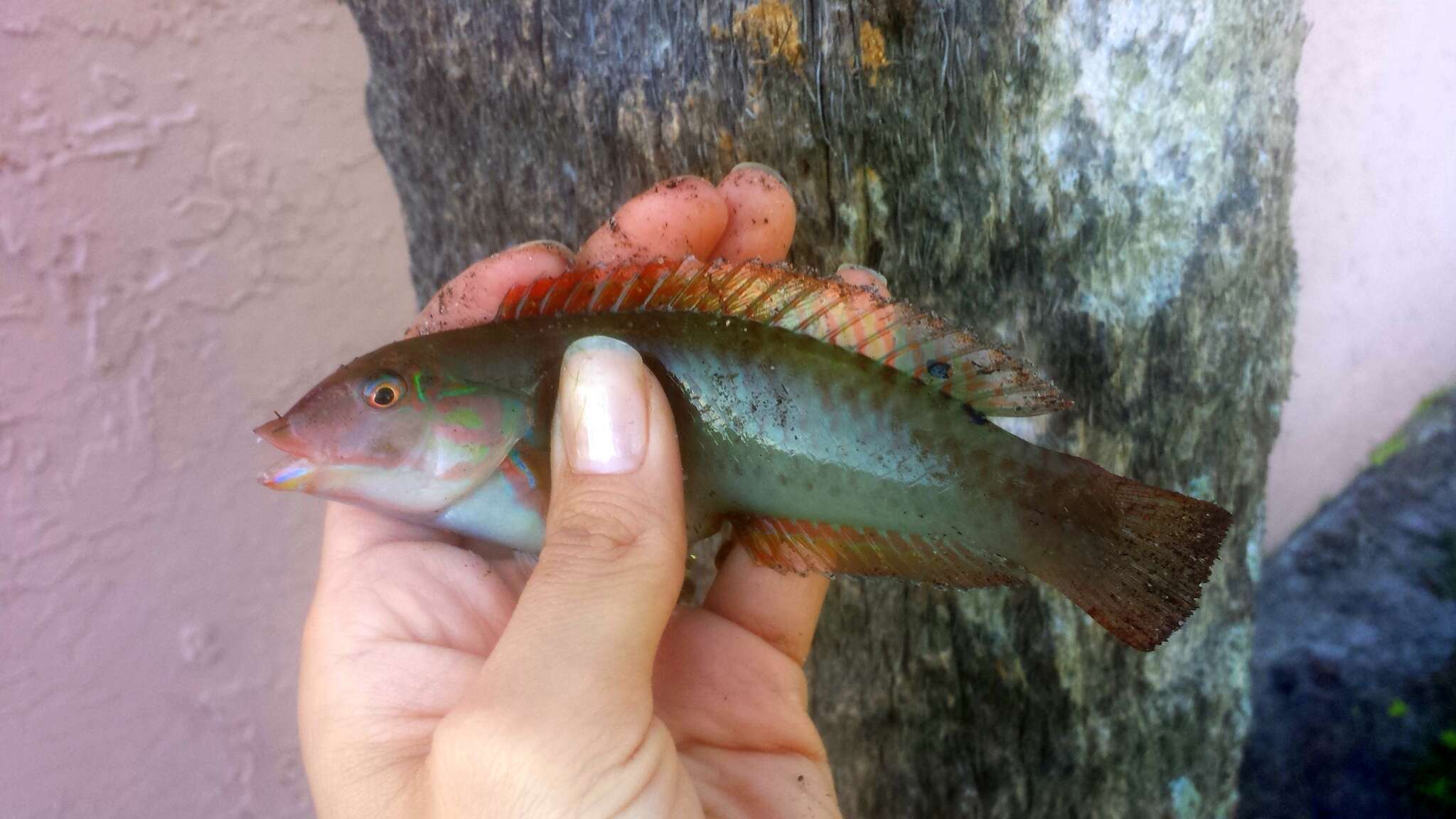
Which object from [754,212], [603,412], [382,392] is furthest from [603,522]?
[754,212]

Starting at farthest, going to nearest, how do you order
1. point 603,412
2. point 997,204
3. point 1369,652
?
point 1369,652
point 997,204
point 603,412

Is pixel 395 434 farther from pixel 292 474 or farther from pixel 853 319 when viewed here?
pixel 853 319

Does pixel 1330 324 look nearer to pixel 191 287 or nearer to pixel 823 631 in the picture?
pixel 823 631

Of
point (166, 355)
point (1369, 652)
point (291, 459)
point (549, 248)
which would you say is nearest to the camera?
point (291, 459)

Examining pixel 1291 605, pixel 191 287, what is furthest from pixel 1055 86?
pixel 1291 605

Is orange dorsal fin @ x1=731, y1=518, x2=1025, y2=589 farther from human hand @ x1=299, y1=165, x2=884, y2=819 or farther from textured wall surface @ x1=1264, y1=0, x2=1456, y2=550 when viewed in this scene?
textured wall surface @ x1=1264, y1=0, x2=1456, y2=550

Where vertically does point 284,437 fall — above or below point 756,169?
below
